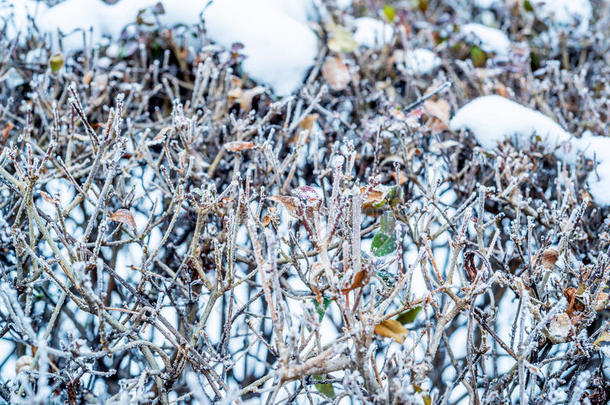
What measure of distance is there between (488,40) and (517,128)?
824 millimetres

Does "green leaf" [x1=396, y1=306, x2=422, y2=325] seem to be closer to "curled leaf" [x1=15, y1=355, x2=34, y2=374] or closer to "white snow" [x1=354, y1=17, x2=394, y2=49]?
"curled leaf" [x1=15, y1=355, x2=34, y2=374]

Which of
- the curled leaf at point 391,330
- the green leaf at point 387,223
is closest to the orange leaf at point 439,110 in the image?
the green leaf at point 387,223

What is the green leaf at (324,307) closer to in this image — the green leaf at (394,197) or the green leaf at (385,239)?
the green leaf at (385,239)

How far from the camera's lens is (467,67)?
2.34 meters

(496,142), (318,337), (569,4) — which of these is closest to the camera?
(318,337)

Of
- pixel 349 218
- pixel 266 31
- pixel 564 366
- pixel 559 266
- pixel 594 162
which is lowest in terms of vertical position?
pixel 564 366

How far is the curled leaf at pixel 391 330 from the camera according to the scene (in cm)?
113

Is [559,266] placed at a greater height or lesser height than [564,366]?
greater

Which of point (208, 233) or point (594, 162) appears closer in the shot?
point (208, 233)

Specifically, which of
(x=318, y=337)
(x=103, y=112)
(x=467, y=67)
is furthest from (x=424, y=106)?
(x=103, y=112)

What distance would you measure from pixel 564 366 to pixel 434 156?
1009 mm

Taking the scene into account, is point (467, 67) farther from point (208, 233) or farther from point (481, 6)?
point (208, 233)

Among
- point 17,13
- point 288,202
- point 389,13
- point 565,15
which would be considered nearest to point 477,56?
point 389,13

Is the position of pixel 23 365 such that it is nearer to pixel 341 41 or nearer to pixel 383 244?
pixel 383 244
